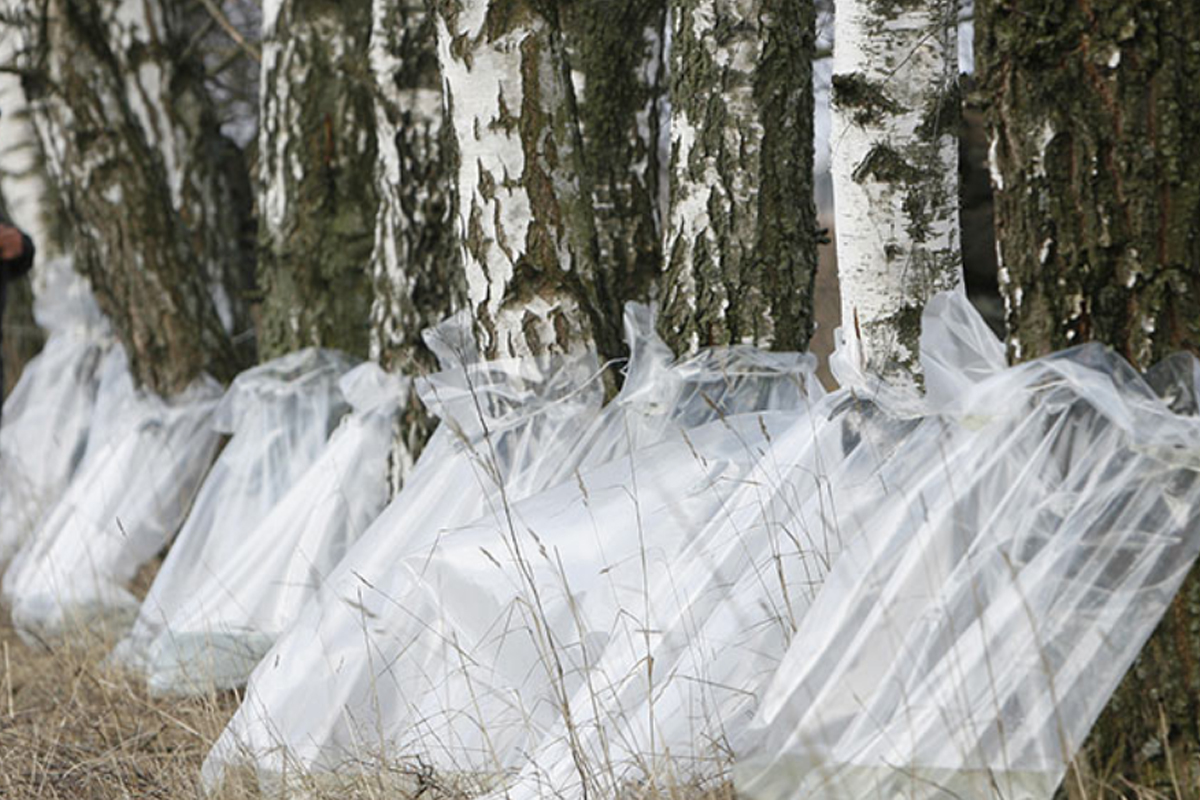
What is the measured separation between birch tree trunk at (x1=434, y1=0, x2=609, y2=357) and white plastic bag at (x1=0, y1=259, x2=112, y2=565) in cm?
352

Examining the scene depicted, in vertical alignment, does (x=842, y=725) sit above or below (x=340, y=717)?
above

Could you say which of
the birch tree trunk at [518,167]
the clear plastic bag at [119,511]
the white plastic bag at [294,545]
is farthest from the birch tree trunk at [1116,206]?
the clear plastic bag at [119,511]

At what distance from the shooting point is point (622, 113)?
14.6 ft

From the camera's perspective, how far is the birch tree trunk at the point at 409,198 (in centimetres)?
476

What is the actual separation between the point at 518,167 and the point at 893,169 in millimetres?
1004

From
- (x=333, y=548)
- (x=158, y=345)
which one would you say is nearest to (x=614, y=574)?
(x=333, y=548)

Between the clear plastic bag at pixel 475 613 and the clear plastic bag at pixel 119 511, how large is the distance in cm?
239

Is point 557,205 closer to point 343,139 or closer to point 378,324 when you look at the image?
point 378,324

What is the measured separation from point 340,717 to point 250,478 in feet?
6.88

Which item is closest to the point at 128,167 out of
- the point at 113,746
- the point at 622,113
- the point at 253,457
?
the point at 253,457

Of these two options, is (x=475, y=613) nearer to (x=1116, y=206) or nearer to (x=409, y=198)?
(x=1116, y=206)

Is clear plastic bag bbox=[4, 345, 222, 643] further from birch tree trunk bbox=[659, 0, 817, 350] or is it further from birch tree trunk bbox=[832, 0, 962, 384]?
birch tree trunk bbox=[832, 0, 962, 384]

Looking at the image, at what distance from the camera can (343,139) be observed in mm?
5523

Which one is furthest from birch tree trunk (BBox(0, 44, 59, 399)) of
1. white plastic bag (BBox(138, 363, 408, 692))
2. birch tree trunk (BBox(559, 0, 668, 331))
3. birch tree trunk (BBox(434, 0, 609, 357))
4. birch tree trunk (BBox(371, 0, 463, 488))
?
birch tree trunk (BBox(434, 0, 609, 357))
